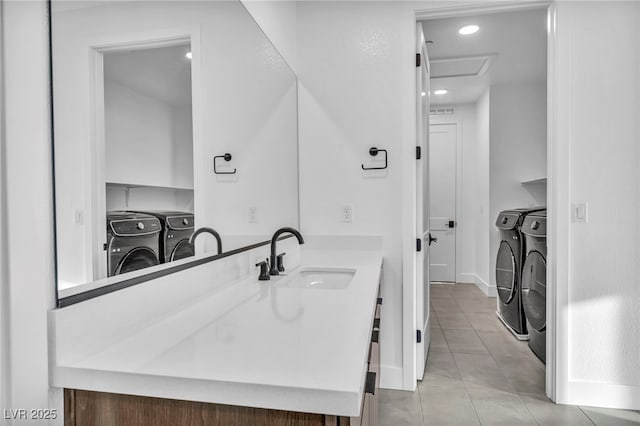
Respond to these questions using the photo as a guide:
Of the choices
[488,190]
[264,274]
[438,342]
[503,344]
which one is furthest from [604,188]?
[488,190]

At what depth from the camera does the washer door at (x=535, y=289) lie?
2.77m

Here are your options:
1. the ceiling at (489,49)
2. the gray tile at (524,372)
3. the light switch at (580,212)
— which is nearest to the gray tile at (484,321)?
the gray tile at (524,372)

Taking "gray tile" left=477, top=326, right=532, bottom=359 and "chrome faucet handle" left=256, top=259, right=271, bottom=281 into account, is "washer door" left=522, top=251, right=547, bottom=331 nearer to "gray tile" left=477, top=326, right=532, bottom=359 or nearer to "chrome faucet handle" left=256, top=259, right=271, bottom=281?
"gray tile" left=477, top=326, right=532, bottom=359

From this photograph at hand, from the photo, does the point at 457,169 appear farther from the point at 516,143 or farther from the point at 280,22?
the point at 280,22

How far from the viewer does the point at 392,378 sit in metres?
2.42

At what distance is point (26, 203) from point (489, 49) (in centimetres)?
374

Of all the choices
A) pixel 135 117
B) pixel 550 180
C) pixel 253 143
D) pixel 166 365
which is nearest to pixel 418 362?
pixel 550 180

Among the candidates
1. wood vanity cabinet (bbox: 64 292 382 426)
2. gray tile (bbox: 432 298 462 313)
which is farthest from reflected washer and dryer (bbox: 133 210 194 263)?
gray tile (bbox: 432 298 462 313)

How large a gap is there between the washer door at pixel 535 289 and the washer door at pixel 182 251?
247 cm

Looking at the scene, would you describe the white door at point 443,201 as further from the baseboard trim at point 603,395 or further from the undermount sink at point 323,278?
the undermount sink at point 323,278

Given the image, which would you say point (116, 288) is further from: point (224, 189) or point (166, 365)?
point (224, 189)

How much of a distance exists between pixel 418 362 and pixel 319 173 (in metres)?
1.38

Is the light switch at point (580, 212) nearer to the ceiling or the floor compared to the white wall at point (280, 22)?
nearer to the floor

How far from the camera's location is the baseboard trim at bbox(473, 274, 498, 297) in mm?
4805
